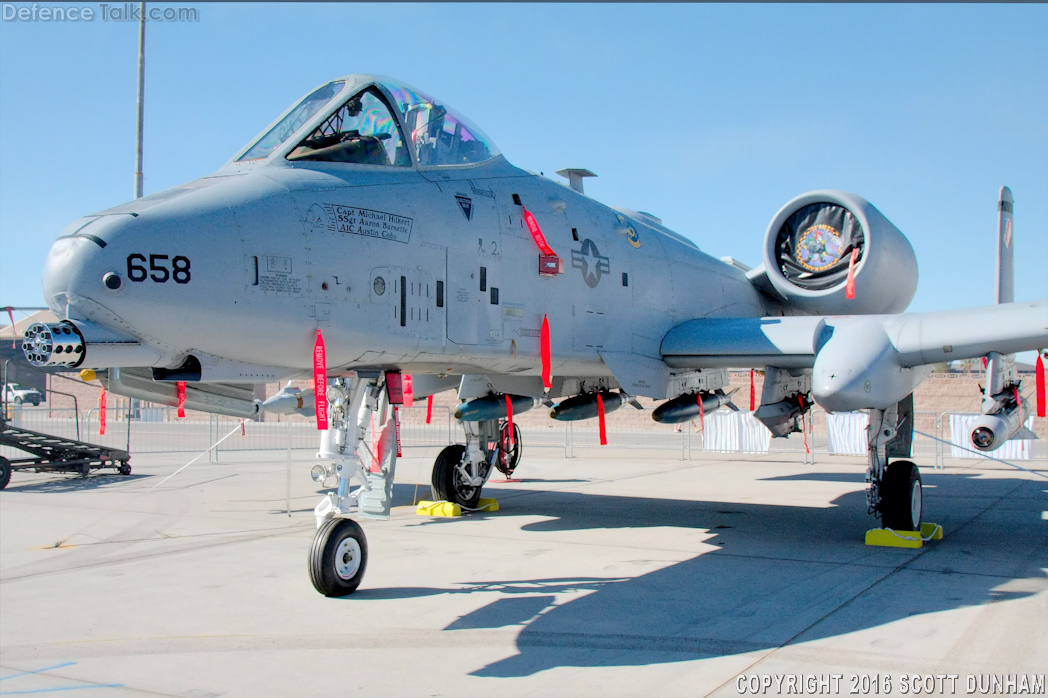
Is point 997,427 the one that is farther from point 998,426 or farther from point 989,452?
point 989,452

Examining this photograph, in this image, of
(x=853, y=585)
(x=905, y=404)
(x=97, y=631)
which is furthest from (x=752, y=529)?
(x=97, y=631)

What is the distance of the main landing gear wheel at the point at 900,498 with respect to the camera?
833 cm

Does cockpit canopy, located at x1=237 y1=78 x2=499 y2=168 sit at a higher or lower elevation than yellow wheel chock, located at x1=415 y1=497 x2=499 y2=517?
higher

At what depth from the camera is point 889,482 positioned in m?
8.45

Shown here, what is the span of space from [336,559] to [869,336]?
203 inches

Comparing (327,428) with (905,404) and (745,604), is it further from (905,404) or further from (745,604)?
(905,404)

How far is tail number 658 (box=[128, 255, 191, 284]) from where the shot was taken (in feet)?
15.0

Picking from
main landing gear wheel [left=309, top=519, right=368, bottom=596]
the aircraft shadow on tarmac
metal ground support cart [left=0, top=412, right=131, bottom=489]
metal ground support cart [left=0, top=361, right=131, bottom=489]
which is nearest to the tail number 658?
main landing gear wheel [left=309, top=519, right=368, bottom=596]

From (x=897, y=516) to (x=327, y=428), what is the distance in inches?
234

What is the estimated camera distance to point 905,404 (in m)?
8.94

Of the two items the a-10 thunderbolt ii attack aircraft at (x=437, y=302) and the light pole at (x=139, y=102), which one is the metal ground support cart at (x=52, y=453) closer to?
the light pole at (x=139, y=102)

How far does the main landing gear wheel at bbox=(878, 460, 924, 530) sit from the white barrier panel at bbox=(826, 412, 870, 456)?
12.8 m

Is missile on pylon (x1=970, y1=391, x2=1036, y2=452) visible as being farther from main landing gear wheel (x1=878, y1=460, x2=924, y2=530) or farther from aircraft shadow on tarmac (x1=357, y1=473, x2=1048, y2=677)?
aircraft shadow on tarmac (x1=357, y1=473, x2=1048, y2=677)

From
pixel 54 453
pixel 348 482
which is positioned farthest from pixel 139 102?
pixel 348 482
